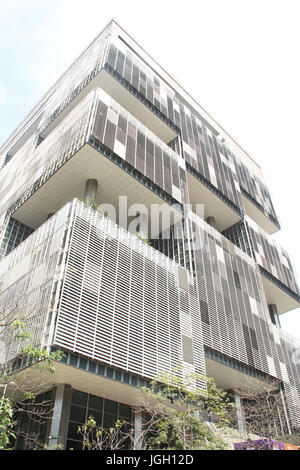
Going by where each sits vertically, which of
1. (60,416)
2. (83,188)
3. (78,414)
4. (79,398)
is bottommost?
(60,416)

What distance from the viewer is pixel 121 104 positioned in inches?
1475

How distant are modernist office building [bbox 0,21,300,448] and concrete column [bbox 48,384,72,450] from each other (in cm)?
6

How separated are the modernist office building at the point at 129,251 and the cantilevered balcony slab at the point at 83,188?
0.11m

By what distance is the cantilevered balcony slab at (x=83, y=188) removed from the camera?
2716cm

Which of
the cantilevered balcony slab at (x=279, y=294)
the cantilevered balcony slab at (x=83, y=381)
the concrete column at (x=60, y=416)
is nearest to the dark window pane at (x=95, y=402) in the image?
the cantilevered balcony slab at (x=83, y=381)

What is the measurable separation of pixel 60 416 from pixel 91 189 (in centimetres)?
1611

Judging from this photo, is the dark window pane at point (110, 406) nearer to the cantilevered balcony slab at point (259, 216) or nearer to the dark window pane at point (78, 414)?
the dark window pane at point (78, 414)

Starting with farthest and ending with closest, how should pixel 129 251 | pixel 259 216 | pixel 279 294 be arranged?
pixel 259 216 < pixel 279 294 < pixel 129 251

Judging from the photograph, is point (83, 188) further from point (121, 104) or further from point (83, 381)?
point (83, 381)

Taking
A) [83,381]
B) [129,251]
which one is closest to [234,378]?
[129,251]

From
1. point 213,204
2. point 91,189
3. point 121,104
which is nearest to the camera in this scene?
point 91,189

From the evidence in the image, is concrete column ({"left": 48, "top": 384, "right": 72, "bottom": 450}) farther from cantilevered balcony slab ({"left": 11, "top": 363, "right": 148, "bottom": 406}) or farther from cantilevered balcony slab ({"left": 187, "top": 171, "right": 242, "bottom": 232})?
cantilevered balcony slab ({"left": 187, "top": 171, "right": 242, "bottom": 232})

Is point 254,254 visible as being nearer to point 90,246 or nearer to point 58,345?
point 90,246

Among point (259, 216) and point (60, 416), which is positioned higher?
point (259, 216)
